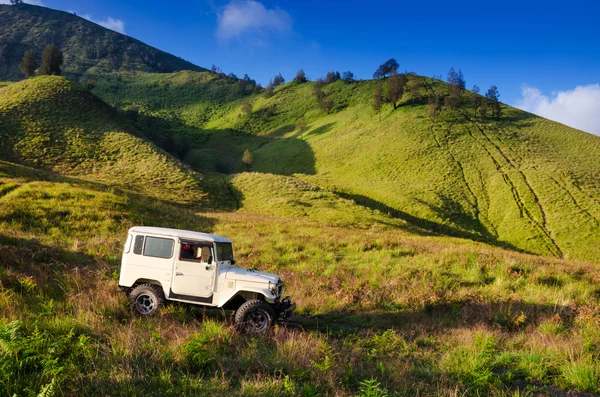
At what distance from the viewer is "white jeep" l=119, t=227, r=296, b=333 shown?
9094 millimetres

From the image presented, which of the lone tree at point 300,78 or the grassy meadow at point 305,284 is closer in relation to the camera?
the grassy meadow at point 305,284

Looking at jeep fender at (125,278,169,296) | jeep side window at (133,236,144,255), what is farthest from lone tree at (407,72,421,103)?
jeep fender at (125,278,169,296)

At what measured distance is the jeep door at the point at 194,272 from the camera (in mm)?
9406

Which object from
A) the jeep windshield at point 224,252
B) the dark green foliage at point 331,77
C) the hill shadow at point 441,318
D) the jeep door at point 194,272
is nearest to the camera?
the jeep door at point 194,272

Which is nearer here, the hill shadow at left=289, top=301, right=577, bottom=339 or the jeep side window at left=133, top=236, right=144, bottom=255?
the jeep side window at left=133, top=236, right=144, bottom=255

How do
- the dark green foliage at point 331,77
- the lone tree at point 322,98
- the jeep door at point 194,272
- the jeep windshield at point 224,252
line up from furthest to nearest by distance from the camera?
the dark green foliage at point 331,77, the lone tree at point 322,98, the jeep windshield at point 224,252, the jeep door at point 194,272

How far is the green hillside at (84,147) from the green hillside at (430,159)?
25.7 m

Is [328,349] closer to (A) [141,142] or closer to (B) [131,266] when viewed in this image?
(B) [131,266]

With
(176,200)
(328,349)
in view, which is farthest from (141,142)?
(328,349)

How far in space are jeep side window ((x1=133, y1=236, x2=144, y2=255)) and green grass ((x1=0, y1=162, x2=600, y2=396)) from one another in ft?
4.42

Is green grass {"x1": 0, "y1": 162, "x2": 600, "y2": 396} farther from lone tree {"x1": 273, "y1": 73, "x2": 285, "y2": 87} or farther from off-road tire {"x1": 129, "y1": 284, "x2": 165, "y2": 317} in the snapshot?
lone tree {"x1": 273, "y1": 73, "x2": 285, "y2": 87}

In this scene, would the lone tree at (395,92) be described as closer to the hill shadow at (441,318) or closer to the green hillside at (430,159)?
the green hillside at (430,159)

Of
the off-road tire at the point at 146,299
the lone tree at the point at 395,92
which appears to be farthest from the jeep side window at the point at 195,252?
the lone tree at the point at 395,92

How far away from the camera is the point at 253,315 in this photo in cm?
882
